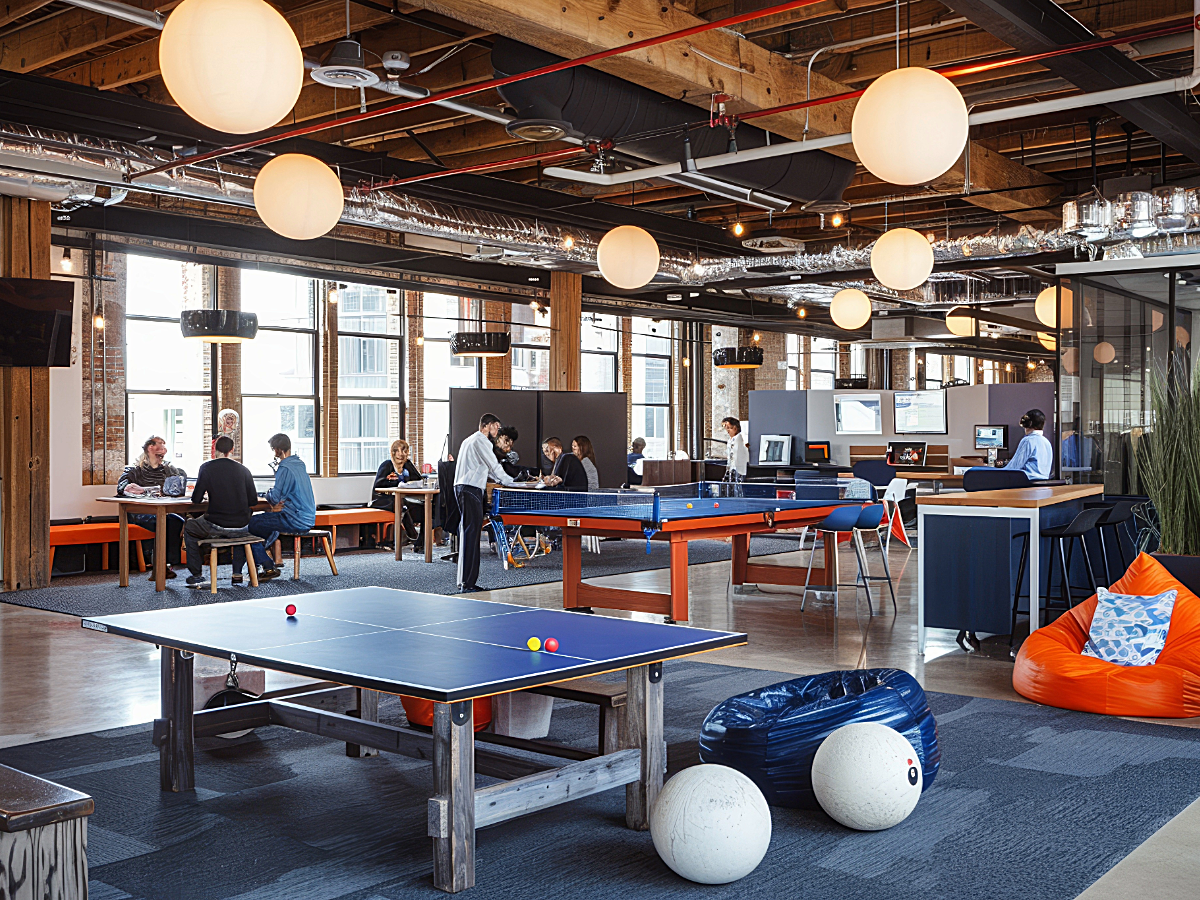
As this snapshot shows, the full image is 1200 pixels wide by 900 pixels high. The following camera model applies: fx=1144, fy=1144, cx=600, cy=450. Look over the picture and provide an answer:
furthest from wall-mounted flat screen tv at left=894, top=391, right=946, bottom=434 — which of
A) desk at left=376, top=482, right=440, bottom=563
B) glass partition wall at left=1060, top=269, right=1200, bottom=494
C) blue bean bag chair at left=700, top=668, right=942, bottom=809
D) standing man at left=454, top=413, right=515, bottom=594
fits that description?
blue bean bag chair at left=700, top=668, right=942, bottom=809

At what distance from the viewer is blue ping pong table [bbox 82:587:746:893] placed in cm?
341

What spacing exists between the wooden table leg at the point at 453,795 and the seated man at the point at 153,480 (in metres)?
9.25

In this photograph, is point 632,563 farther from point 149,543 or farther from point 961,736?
point 961,736

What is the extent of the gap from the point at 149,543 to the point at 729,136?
8.21m

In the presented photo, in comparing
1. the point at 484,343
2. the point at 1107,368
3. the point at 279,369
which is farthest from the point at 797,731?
the point at 279,369

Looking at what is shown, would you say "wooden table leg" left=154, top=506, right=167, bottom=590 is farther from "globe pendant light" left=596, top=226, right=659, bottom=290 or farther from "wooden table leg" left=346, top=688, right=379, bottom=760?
"wooden table leg" left=346, top=688, right=379, bottom=760

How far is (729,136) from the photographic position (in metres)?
7.68

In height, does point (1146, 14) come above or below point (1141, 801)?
above

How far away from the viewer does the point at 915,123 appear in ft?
15.1

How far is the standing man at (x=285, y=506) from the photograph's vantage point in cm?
1095

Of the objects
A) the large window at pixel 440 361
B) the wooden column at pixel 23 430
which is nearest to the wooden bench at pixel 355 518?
the large window at pixel 440 361

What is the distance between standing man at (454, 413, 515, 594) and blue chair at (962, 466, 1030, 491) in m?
4.17

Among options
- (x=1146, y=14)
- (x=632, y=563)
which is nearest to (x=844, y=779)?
(x=1146, y=14)

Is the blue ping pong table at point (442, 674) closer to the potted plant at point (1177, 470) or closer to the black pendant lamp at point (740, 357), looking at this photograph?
the potted plant at point (1177, 470)
